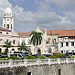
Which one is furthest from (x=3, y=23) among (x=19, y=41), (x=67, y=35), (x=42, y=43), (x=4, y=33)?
(x=67, y=35)

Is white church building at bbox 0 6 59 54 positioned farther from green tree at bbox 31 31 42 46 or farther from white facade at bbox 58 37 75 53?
white facade at bbox 58 37 75 53

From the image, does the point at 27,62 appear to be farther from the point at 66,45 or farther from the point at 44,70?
the point at 66,45

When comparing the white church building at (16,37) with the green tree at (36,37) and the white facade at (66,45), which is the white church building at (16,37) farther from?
the white facade at (66,45)

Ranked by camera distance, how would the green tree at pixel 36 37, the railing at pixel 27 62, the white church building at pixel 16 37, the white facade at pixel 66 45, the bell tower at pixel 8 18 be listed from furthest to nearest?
1. the bell tower at pixel 8 18
2. the green tree at pixel 36 37
3. the white church building at pixel 16 37
4. the white facade at pixel 66 45
5. the railing at pixel 27 62

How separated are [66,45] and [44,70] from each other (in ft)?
170

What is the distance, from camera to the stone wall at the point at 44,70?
884 inches

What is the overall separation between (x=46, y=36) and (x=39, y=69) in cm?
6575

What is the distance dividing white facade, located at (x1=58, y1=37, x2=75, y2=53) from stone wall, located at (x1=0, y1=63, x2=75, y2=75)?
42.8 metres

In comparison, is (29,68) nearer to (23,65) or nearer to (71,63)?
(23,65)

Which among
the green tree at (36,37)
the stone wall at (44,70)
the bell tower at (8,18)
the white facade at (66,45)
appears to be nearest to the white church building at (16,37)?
the bell tower at (8,18)

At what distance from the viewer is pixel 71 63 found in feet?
113

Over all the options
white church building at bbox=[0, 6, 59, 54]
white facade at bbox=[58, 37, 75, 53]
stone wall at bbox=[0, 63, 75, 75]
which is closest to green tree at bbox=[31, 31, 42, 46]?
white church building at bbox=[0, 6, 59, 54]

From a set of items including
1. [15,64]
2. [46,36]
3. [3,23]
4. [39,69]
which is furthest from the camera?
[3,23]

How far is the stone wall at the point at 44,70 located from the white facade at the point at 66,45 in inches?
→ 1686
